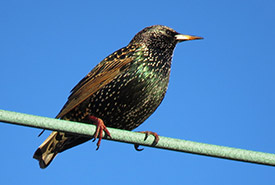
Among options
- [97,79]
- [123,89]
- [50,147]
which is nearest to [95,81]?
[97,79]

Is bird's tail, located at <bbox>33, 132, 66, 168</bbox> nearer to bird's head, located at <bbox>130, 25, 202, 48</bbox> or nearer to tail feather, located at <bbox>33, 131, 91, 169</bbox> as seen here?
tail feather, located at <bbox>33, 131, 91, 169</bbox>

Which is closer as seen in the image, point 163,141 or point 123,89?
point 163,141

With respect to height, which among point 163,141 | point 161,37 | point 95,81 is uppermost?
point 161,37

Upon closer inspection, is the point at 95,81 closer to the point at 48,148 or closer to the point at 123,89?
the point at 123,89

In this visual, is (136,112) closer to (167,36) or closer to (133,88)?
(133,88)

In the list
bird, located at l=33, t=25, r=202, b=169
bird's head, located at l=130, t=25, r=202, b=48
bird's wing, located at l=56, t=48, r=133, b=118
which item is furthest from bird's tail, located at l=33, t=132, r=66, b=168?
bird's head, located at l=130, t=25, r=202, b=48

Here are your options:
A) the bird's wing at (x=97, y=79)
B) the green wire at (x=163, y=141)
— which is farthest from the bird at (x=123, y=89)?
the green wire at (x=163, y=141)
